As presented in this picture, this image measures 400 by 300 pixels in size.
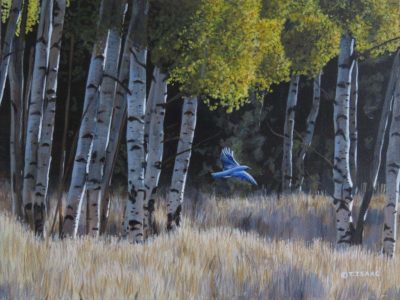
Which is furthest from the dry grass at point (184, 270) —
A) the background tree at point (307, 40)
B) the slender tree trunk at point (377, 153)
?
the background tree at point (307, 40)

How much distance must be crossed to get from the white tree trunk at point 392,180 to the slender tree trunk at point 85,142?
5.07 m

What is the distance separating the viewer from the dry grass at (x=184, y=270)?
573 centimetres

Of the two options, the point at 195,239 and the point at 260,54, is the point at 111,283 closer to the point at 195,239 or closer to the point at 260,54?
the point at 195,239

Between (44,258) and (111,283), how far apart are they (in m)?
1.02

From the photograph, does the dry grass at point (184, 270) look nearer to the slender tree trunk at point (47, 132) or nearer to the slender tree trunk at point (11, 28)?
the slender tree trunk at point (47, 132)

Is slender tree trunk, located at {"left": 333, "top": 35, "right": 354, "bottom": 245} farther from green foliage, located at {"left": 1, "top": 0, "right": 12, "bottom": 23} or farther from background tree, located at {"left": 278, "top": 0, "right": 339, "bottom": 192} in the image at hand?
green foliage, located at {"left": 1, "top": 0, "right": 12, "bottom": 23}

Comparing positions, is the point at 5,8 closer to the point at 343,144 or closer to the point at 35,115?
the point at 35,115

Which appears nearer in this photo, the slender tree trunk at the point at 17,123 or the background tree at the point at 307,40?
the slender tree trunk at the point at 17,123

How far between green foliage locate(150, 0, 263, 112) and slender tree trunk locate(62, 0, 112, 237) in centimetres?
79

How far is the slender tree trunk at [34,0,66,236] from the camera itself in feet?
37.6

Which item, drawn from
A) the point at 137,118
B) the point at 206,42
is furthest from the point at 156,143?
the point at 137,118

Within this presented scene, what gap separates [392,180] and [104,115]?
5.20 m

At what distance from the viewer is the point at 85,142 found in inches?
436

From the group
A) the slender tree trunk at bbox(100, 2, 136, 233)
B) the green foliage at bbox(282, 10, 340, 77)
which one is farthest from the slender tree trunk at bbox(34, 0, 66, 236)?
the green foliage at bbox(282, 10, 340, 77)
